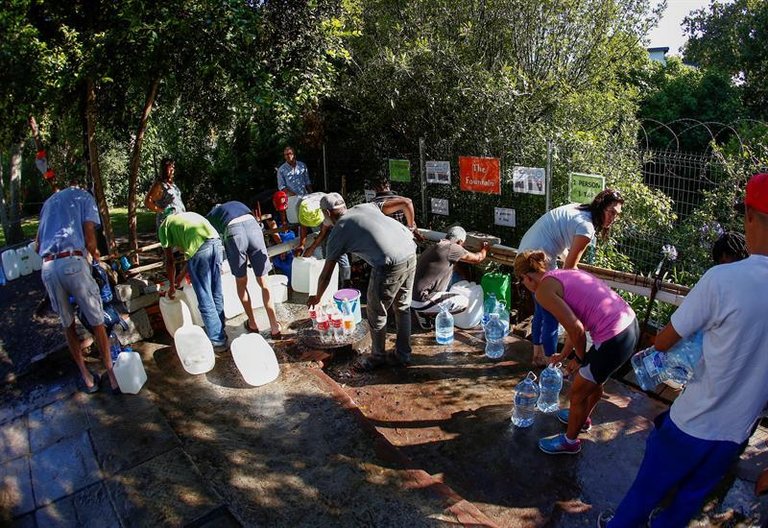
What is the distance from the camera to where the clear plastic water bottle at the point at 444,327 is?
204 inches

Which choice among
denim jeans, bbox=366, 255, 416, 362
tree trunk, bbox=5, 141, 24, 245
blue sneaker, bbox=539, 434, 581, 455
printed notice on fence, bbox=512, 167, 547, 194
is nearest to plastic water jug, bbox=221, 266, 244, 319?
denim jeans, bbox=366, 255, 416, 362

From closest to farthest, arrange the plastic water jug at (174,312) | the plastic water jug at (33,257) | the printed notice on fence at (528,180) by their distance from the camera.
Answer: the plastic water jug at (174,312) → the printed notice on fence at (528,180) → the plastic water jug at (33,257)

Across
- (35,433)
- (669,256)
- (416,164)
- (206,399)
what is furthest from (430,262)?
(35,433)

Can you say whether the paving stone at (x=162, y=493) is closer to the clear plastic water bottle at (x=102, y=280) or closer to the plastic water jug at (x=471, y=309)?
the clear plastic water bottle at (x=102, y=280)

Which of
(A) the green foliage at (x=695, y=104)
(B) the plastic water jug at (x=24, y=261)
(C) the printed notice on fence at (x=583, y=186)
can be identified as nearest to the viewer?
(C) the printed notice on fence at (x=583, y=186)

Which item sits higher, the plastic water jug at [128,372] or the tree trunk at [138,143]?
the tree trunk at [138,143]

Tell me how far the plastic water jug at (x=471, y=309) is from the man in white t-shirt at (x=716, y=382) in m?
3.03

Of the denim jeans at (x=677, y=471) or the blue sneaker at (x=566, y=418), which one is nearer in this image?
the denim jeans at (x=677, y=471)

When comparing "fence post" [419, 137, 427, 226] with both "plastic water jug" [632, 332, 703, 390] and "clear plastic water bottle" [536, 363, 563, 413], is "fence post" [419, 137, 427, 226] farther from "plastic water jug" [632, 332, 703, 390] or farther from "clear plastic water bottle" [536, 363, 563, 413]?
"plastic water jug" [632, 332, 703, 390]

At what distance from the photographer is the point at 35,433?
412 cm

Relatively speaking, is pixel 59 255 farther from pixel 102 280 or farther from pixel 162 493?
pixel 162 493

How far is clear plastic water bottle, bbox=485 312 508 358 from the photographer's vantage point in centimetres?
488

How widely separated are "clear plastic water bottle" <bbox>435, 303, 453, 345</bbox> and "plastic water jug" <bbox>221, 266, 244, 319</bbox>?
2331 millimetres

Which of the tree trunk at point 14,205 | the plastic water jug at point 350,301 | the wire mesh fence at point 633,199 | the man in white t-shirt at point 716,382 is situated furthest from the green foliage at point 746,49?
the tree trunk at point 14,205
